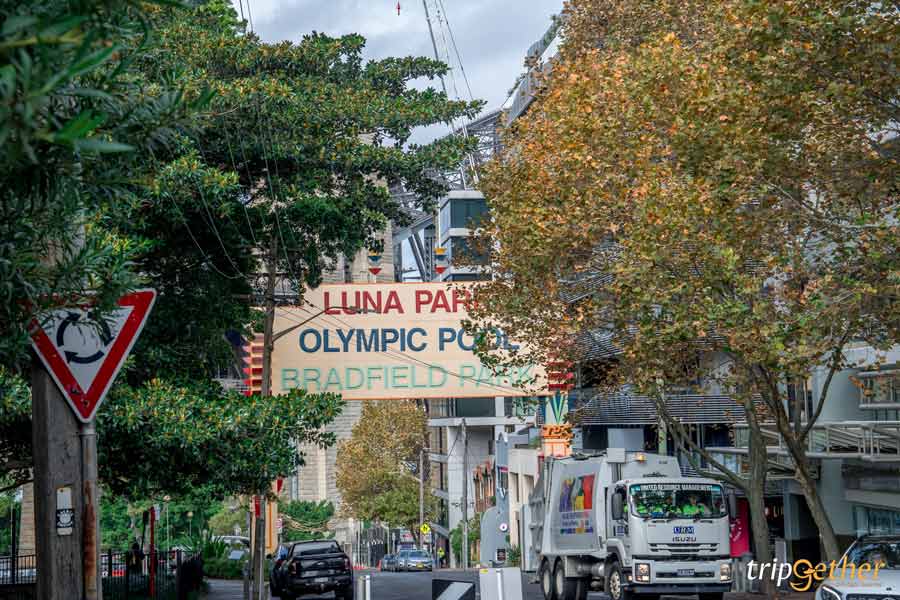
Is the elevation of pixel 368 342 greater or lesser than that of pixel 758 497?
greater

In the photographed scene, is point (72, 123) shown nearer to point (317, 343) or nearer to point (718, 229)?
point (718, 229)

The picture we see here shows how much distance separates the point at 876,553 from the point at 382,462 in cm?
7148

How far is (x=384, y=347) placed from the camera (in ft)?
121

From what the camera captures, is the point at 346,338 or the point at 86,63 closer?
the point at 86,63

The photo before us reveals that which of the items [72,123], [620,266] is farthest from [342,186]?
[72,123]

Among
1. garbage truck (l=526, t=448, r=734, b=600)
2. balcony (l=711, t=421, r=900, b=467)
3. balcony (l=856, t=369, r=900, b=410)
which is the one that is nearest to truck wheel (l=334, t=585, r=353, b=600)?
garbage truck (l=526, t=448, r=734, b=600)

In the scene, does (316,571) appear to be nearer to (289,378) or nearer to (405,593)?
(405,593)

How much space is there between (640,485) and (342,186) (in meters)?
8.89

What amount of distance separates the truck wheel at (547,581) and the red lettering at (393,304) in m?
9.61

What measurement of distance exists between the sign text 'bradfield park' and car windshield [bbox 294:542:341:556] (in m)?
5.90

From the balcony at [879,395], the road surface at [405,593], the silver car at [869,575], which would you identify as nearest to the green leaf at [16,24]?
the silver car at [869,575]

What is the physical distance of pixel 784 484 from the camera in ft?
117

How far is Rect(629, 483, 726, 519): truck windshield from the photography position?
25859 millimetres

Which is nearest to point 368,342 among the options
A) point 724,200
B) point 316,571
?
point 316,571
